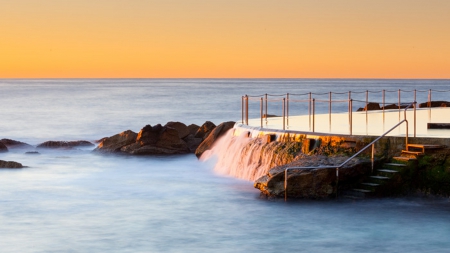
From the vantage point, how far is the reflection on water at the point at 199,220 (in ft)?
46.5

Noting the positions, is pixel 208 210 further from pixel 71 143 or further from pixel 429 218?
pixel 71 143

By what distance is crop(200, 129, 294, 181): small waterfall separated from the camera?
19.5 metres

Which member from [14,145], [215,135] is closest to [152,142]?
[215,135]

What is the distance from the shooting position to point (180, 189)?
20.5 meters

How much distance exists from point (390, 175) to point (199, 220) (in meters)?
4.23

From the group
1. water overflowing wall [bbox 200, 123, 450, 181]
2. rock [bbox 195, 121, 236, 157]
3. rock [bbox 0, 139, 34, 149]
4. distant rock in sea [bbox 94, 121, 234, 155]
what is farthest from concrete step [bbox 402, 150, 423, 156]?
rock [bbox 0, 139, 34, 149]

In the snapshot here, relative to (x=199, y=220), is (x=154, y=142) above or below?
above

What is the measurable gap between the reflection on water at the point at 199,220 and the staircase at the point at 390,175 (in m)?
0.26

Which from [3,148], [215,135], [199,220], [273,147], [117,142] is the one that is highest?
[215,135]

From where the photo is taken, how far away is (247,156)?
2094 cm

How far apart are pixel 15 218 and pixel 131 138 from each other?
40.8ft

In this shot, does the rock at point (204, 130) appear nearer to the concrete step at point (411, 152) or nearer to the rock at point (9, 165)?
the rock at point (9, 165)

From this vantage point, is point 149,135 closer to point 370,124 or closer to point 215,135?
point 215,135

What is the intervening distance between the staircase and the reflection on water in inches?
10.3
